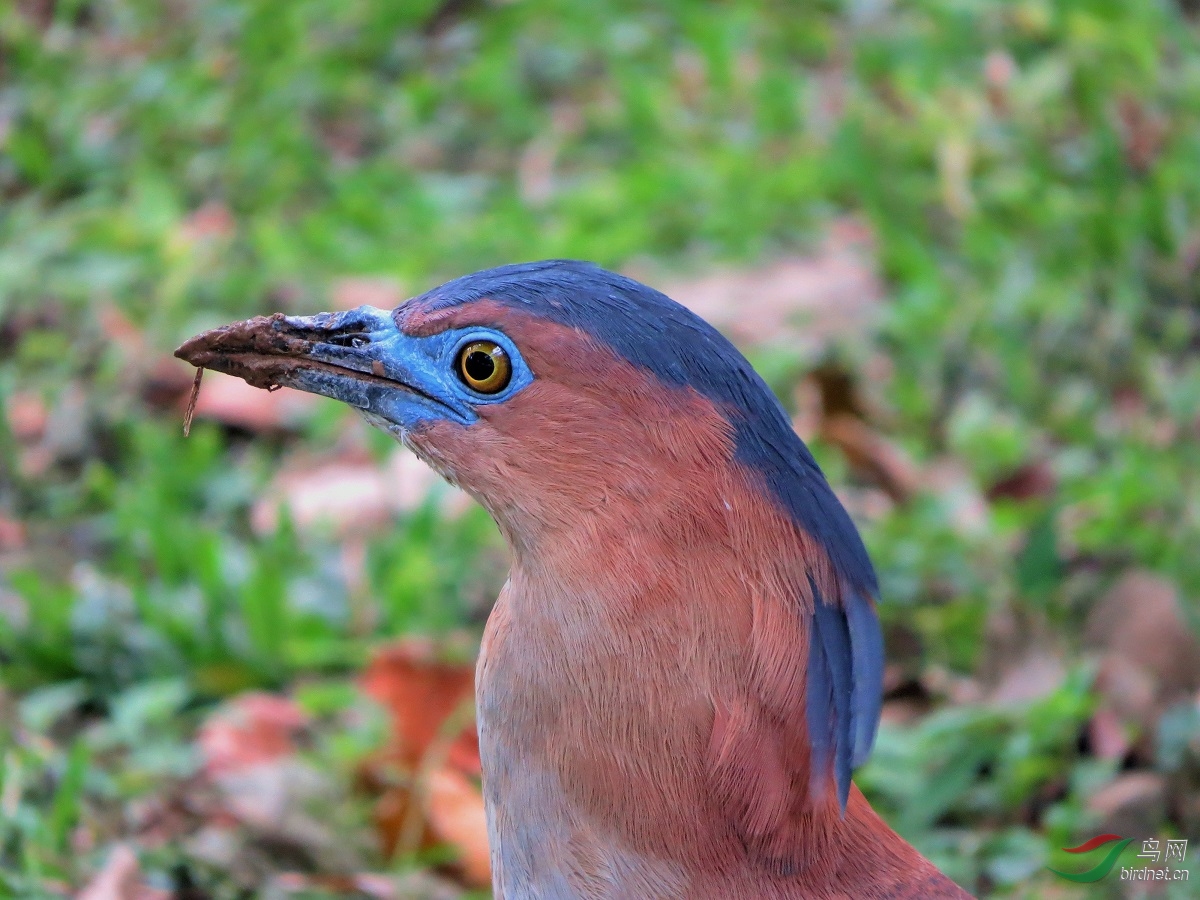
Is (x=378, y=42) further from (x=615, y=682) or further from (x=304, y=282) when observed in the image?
(x=615, y=682)

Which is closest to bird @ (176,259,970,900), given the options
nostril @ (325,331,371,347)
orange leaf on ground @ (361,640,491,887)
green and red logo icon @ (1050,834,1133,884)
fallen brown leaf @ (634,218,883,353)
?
nostril @ (325,331,371,347)

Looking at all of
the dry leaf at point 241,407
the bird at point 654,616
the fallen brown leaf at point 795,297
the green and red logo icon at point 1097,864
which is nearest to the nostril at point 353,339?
the bird at point 654,616

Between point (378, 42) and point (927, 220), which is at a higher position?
point (378, 42)

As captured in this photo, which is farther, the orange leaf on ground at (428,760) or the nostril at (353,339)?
the orange leaf on ground at (428,760)

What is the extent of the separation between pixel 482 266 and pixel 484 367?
10.9ft

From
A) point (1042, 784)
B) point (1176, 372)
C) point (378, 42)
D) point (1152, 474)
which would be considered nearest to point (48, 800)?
point (1042, 784)

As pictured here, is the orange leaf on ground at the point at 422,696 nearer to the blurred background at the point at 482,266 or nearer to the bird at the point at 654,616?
the blurred background at the point at 482,266

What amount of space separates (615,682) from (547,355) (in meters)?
0.56

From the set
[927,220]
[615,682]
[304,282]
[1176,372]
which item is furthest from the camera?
[927,220]

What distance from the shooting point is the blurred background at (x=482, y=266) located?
12.4 feet

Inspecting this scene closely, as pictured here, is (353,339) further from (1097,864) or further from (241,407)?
(241,407)

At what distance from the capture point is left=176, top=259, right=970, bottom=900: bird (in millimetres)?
2406

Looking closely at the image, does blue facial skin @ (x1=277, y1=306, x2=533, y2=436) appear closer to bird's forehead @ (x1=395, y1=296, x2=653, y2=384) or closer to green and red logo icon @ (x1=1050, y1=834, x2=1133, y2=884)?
bird's forehead @ (x1=395, y1=296, x2=653, y2=384)

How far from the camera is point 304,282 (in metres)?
5.82
